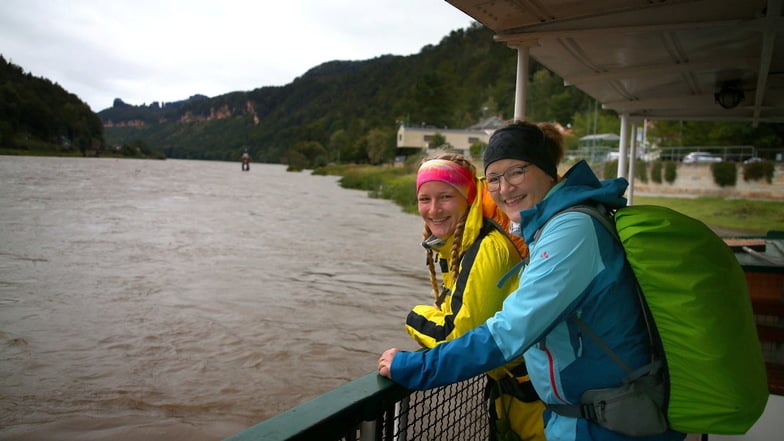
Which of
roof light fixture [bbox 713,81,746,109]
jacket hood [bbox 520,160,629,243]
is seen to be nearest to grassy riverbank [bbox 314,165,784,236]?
roof light fixture [bbox 713,81,746,109]

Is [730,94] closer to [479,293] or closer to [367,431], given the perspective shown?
[479,293]

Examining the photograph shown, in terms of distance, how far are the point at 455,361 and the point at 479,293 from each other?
416 mm

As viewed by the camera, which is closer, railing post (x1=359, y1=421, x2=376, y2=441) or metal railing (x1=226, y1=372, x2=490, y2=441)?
metal railing (x1=226, y1=372, x2=490, y2=441)

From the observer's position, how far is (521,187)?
1.72 metres

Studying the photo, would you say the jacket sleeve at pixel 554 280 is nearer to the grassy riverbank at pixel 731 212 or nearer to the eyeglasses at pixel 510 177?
the eyeglasses at pixel 510 177

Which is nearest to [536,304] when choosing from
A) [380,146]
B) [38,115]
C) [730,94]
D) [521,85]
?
[521,85]

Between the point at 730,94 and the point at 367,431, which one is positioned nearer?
the point at 367,431

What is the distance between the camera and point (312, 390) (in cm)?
785

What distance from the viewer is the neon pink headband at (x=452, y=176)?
2.22 meters

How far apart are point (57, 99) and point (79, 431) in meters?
25.9

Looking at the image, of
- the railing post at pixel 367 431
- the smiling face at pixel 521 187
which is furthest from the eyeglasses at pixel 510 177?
the railing post at pixel 367 431

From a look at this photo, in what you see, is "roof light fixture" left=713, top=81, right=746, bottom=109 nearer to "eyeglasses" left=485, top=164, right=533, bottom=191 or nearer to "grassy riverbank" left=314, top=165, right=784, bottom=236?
"eyeglasses" left=485, top=164, right=533, bottom=191

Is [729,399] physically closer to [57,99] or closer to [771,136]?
[57,99]

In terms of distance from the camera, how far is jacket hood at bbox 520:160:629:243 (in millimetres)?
1442
